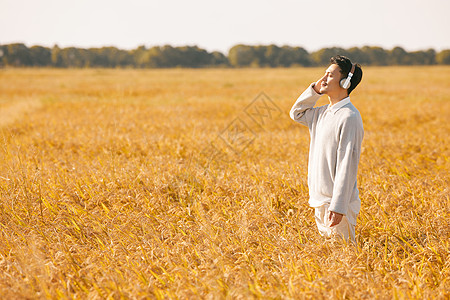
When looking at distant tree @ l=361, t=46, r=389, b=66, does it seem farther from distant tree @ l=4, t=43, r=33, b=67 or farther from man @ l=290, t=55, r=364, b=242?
man @ l=290, t=55, r=364, b=242

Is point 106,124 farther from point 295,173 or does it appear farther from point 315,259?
point 315,259

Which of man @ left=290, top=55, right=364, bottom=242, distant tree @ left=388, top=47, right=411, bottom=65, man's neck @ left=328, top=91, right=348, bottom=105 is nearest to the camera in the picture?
man @ left=290, top=55, right=364, bottom=242

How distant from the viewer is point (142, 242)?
320 centimetres

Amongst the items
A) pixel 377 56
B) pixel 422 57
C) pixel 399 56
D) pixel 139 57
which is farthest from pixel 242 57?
pixel 422 57

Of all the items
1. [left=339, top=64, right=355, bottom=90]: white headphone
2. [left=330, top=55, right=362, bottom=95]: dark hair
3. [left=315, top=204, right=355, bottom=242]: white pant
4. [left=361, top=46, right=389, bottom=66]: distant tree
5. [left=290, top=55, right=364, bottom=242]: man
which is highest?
[left=361, top=46, right=389, bottom=66]: distant tree

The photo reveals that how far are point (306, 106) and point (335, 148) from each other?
0.50 metres

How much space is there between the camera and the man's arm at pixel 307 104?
9.51 ft

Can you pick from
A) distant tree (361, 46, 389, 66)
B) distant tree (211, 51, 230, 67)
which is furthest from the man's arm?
distant tree (211, 51, 230, 67)

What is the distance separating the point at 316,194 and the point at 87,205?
8.76 ft

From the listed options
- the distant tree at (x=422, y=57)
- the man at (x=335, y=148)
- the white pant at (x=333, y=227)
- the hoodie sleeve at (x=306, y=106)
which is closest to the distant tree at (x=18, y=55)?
the hoodie sleeve at (x=306, y=106)

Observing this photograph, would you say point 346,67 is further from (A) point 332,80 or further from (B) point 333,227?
(B) point 333,227

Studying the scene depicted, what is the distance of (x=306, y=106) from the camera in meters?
3.01

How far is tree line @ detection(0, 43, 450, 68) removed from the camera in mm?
70750

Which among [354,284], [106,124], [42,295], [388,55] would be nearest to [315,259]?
[354,284]
